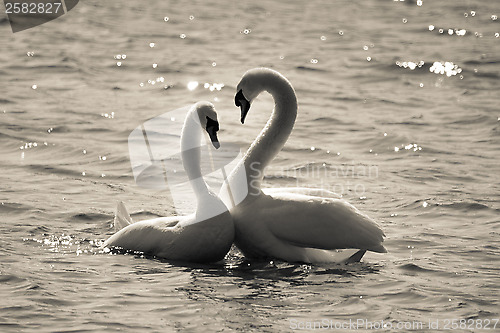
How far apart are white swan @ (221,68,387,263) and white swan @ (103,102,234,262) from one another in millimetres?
250

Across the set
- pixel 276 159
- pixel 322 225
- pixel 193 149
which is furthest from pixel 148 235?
pixel 276 159

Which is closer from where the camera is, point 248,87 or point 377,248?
point 377,248

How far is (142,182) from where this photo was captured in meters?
12.1

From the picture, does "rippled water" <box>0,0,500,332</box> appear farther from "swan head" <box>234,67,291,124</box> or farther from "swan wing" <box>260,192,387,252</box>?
"swan head" <box>234,67,291,124</box>

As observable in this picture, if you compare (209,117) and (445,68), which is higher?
(445,68)

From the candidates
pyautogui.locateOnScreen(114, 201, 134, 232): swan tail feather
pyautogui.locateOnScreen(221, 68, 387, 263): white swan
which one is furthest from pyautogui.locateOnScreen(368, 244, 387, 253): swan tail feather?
pyautogui.locateOnScreen(114, 201, 134, 232): swan tail feather

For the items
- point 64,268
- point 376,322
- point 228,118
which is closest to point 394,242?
point 376,322

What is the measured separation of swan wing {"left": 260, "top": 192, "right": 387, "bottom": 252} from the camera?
904 centimetres

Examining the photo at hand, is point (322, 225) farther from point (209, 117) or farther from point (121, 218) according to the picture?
point (121, 218)

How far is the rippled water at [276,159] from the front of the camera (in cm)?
822

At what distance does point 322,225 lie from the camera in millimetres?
9086

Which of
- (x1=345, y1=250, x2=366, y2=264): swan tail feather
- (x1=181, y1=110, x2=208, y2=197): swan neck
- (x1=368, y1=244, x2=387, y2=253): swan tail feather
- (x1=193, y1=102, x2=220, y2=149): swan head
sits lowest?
(x1=345, y1=250, x2=366, y2=264): swan tail feather

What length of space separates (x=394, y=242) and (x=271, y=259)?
134 cm

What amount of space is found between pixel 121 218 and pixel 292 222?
1694mm
